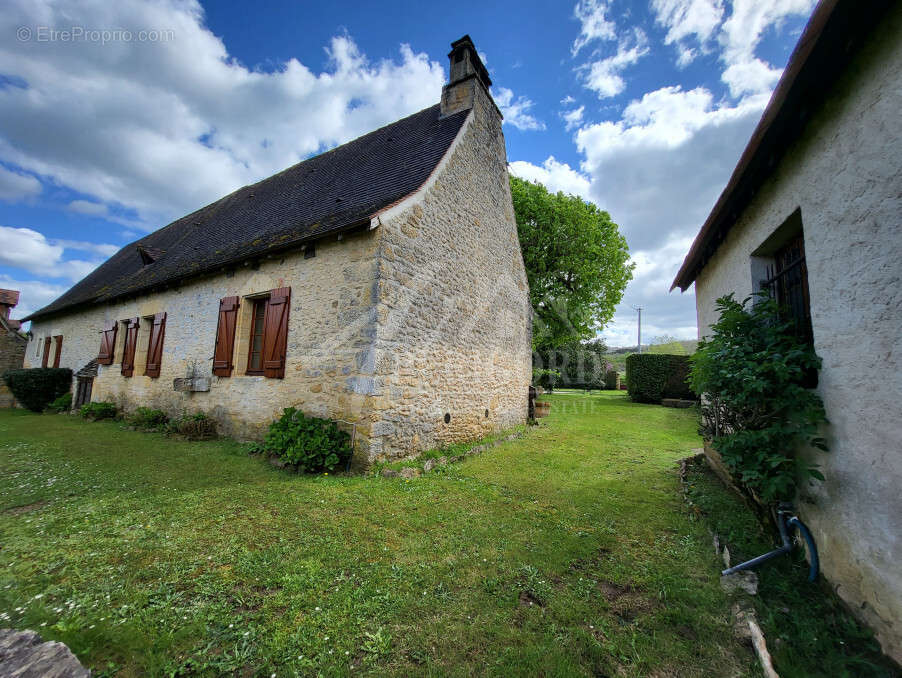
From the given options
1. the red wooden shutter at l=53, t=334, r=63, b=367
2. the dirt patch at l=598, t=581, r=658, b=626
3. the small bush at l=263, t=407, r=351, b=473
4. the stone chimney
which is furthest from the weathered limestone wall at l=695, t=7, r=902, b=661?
the red wooden shutter at l=53, t=334, r=63, b=367

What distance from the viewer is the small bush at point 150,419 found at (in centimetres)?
837

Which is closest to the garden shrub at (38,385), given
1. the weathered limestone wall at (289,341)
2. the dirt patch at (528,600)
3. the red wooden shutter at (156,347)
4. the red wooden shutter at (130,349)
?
the red wooden shutter at (130,349)

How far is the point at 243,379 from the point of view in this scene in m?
7.10

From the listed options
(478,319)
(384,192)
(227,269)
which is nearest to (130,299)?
(227,269)

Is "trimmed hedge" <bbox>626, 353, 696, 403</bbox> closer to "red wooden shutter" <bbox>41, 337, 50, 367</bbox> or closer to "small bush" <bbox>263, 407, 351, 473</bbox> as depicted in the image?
"small bush" <bbox>263, 407, 351, 473</bbox>

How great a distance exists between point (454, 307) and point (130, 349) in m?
9.27

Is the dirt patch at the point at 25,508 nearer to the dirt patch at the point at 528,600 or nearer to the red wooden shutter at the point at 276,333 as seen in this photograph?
the red wooden shutter at the point at 276,333

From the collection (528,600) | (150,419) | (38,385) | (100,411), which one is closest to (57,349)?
(38,385)

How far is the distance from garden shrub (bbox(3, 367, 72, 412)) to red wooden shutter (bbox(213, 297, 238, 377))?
33.0ft

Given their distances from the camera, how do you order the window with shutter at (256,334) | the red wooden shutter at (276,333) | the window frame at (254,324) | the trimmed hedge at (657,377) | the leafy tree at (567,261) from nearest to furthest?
the red wooden shutter at (276,333) → the window frame at (254,324) → the window with shutter at (256,334) → the trimmed hedge at (657,377) → the leafy tree at (567,261)

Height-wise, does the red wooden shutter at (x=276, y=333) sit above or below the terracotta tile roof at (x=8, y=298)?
below

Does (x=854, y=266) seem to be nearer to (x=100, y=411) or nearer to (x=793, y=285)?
(x=793, y=285)

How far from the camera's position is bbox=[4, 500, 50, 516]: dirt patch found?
370 centimetres

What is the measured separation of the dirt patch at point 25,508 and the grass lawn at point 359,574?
2 cm
